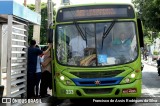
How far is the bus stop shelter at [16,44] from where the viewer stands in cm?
910

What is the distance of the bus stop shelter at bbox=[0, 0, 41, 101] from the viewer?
9101 millimetres

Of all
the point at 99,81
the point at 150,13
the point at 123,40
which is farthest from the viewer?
the point at 150,13

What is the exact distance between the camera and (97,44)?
10398 mm


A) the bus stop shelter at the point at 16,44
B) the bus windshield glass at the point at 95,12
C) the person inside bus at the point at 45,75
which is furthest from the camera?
the person inside bus at the point at 45,75

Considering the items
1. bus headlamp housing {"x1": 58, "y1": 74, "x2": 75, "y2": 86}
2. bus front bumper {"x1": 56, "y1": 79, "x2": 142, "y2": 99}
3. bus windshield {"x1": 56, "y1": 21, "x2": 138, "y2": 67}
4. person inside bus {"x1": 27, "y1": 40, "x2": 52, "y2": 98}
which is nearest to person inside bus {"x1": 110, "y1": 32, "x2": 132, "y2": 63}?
bus windshield {"x1": 56, "y1": 21, "x2": 138, "y2": 67}

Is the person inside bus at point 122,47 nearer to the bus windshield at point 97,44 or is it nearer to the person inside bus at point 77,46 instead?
the bus windshield at point 97,44

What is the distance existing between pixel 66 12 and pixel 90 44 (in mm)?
1217

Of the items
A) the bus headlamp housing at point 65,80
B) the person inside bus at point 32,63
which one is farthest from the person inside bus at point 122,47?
the person inside bus at point 32,63

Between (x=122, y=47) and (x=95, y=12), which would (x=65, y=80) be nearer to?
(x=122, y=47)

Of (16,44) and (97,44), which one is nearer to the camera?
(97,44)

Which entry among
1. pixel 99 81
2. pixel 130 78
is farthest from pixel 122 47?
pixel 99 81

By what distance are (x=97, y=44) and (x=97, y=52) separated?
0.76 ft

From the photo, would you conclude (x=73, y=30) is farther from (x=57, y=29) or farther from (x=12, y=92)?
(x=12, y=92)

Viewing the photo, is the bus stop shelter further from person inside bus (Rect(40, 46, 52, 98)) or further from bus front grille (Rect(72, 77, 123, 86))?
bus front grille (Rect(72, 77, 123, 86))
